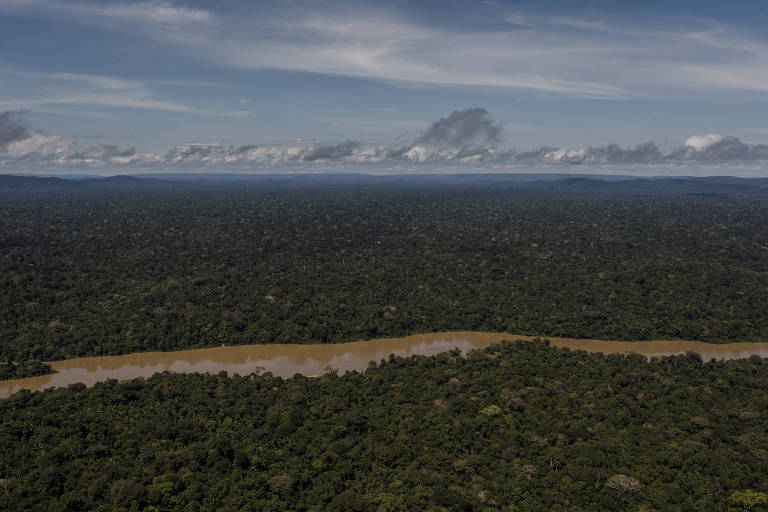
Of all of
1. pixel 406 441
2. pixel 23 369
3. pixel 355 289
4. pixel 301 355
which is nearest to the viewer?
pixel 406 441

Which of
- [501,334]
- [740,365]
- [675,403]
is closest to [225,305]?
[501,334]

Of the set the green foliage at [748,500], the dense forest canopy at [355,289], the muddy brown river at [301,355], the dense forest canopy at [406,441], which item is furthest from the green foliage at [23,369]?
the green foliage at [748,500]

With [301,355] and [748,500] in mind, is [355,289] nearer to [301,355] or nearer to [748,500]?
[301,355]

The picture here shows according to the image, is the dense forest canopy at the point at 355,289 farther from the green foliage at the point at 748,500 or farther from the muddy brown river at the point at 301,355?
the green foliage at the point at 748,500

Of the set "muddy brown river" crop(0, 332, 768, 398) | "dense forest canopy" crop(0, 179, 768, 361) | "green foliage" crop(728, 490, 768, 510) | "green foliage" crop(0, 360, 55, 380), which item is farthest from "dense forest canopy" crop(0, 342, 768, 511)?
"dense forest canopy" crop(0, 179, 768, 361)

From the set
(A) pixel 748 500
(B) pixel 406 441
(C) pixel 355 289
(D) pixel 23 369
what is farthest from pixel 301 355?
(A) pixel 748 500

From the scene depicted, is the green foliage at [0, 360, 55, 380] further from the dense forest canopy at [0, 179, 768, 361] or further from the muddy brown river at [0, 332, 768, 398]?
the dense forest canopy at [0, 179, 768, 361]

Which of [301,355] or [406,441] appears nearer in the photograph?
[406,441]
